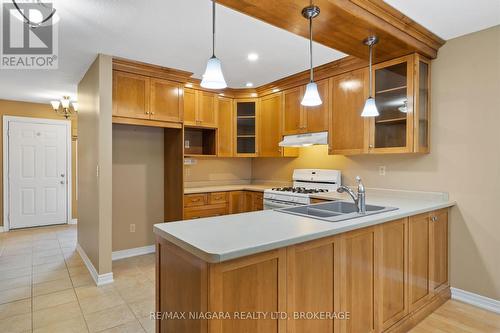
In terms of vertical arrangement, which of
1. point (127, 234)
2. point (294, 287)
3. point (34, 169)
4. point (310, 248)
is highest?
point (34, 169)

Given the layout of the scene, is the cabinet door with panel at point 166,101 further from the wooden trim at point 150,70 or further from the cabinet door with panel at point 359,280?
the cabinet door with panel at point 359,280

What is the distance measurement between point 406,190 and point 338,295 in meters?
1.88

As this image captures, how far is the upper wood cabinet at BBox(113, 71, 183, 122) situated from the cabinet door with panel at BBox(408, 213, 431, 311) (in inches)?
116

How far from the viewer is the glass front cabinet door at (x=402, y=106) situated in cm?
273

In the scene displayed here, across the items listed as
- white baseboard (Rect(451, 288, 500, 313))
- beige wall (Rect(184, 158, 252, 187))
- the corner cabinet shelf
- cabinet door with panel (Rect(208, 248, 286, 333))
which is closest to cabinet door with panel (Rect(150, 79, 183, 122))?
beige wall (Rect(184, 158, 252, 187))

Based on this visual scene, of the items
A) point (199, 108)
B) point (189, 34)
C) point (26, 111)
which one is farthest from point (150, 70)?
point (26, 111)

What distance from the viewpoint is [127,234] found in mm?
3957

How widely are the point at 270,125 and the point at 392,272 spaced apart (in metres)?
2.87

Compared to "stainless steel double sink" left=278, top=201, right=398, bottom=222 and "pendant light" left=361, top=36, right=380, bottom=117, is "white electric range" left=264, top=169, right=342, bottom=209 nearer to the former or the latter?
"stainless steel double sink" left=278, top=201, right=398, bottom=222

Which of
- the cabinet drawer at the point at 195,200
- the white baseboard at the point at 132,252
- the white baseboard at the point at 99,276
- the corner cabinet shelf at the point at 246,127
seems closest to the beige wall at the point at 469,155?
the corner cabinet shelf at the point at 246,127

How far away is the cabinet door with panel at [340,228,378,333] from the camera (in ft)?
5.76

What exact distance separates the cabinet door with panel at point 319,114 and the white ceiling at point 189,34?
35 cm

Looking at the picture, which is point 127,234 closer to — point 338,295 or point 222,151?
point 222,151

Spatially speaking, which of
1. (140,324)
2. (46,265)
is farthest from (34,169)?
(140,324)
